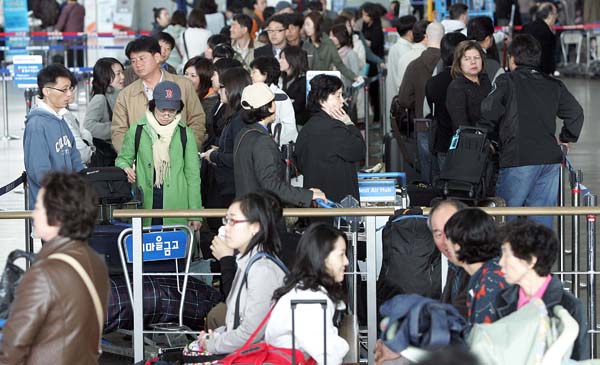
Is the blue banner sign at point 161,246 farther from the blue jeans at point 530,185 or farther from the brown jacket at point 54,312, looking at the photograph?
the blue jeans at point 530,185

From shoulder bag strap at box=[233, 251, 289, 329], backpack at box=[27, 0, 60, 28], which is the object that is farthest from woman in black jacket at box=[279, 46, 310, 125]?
backpack at box=[27, 0, 60, 28]

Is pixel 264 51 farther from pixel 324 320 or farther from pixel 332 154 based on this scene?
pixel 324 320

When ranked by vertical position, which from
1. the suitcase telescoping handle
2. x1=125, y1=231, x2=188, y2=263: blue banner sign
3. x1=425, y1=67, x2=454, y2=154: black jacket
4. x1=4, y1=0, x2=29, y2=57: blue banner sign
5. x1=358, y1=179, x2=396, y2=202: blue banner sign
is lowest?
the suitcase telescoping handle

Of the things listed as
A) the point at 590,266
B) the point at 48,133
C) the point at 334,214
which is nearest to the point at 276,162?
the point at 334,214

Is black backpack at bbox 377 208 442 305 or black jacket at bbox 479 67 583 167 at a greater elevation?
black jacket at bbox 479 67 583 167

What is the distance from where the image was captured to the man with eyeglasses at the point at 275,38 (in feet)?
41.7

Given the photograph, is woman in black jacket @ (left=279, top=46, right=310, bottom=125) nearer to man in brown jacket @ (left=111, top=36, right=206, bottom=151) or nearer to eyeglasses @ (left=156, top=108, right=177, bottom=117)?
man in brown jacket @ (left=111, top=36, right=206, bottom=151)

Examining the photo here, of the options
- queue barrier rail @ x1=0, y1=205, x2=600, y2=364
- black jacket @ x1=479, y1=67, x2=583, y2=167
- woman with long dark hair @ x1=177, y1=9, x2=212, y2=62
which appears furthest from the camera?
woman with long dark hair @ x1=177, y1=9, x2=212, y2=62

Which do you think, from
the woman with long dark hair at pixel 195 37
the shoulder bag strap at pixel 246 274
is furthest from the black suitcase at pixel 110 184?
the woman with long dark hair at pixel 195 37

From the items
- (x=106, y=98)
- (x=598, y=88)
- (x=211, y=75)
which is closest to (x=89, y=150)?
(x=106, y=98)

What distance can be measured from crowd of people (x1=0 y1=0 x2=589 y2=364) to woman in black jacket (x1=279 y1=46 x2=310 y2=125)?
0.01 m

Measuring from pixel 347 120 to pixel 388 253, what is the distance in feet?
4.96

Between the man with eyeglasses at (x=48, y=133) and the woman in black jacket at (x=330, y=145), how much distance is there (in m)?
1.54

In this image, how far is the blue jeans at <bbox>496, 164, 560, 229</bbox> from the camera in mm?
8562
